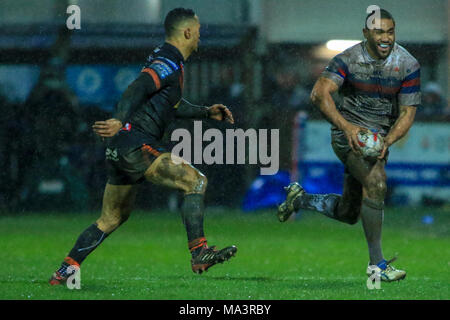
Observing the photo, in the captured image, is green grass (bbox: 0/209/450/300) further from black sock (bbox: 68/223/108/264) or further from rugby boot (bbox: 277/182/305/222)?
rugby boot (bbox: 277/182/305/222)

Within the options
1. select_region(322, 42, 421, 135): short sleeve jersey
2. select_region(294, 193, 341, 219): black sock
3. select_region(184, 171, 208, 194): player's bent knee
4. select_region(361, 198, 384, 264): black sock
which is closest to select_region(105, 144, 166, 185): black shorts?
select_region(184, 171, 208, 194): player's bent knee

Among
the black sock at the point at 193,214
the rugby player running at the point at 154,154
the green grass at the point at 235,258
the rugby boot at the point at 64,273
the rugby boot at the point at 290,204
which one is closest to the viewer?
the rugby player running at the point at 154,154

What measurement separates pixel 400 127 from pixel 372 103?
0.31 metres

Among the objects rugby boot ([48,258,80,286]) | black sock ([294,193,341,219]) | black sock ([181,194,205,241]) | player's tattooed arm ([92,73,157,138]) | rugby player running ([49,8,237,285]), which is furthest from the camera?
black sock ([294,193,341,219])

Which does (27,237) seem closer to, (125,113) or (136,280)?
(136,280)

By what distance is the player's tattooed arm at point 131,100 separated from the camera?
265 inches

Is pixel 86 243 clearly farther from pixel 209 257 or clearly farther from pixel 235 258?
pixel 235 258

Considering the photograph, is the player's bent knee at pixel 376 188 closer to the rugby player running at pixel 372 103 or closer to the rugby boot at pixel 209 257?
the rugby player running at pixel 372 103

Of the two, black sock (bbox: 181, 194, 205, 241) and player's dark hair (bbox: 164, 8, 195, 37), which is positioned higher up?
player's dark hair (bbox: 164, 8, 195, 37)

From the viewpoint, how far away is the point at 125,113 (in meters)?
6.91

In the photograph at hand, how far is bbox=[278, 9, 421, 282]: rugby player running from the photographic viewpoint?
7.57m

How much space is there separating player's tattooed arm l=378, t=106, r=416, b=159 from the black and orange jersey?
165 centimetres

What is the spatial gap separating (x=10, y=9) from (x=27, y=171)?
345 centimetres

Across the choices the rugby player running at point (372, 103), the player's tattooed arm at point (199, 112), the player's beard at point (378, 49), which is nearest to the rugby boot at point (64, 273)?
the player's tattooed arm at point (199, 112)
